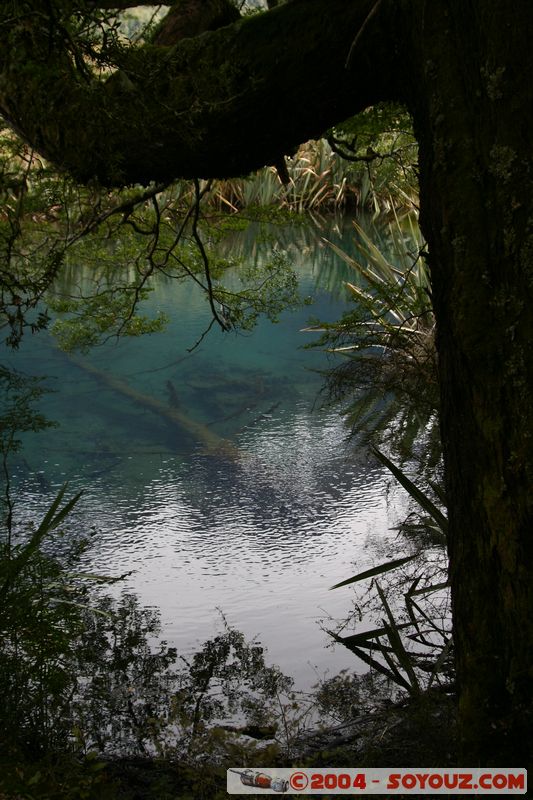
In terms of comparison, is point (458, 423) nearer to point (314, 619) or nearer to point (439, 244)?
point (439, 244)

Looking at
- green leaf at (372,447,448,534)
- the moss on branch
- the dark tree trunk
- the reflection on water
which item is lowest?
the reflection on water

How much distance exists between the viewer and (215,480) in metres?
5.06

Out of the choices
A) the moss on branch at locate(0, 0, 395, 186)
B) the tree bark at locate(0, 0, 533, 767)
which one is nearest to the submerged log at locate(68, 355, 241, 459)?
the moss on branch at locate(0, 0, 395, 186)

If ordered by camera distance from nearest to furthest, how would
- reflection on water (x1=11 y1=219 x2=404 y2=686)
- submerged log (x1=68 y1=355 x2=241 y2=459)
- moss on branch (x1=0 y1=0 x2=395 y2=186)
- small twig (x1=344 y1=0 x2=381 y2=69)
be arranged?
small twig (x1=344 y1=0 x2=381 y2=69), moss on branch (x1=0 y1=0 x2=395 y2=186), reflection on water (x1=11 y1=219 x2=404 y2=686), submerged log (x1=68 y1=355 x2=241 y2=459)

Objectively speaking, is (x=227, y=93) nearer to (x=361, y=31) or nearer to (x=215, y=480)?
(x=361, y=31)

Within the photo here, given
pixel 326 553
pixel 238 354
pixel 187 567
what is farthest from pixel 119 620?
pixel 238 354

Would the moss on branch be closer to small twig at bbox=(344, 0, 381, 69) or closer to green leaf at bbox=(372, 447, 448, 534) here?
small twig at bbox=(344, 0, 381, 69)

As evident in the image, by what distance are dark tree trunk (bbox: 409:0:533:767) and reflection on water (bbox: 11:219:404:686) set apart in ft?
5.10

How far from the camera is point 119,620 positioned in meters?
3.55

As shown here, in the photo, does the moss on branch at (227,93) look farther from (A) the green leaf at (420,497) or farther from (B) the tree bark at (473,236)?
(A) the green leaf at (420,497)

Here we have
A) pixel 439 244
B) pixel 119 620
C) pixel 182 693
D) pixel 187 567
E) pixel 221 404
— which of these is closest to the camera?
pixel 439 244

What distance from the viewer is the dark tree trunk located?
62.1 inches

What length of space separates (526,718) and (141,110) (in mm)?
1450

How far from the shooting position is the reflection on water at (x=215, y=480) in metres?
3.77
